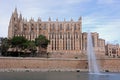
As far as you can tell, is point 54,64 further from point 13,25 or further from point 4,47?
point 13,25

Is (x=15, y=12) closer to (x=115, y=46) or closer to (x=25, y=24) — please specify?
(x=25, y=24)

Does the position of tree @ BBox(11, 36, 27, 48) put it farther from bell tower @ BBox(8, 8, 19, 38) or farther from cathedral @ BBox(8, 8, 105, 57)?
bell tower @ BBox(8, 8, 19, 38)

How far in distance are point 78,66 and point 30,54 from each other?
822 inches

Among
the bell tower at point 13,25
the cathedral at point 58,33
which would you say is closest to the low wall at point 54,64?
the cathedral at point 58,33

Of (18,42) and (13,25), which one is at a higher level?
(13,25)

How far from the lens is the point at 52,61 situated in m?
62.1

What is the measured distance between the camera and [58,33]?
10388 cm

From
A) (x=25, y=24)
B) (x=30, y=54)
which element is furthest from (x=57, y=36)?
(x=30, y=54)

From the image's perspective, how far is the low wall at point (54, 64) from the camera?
59875mm

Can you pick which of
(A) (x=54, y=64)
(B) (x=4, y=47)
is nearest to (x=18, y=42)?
(B) (x=4, y=47)

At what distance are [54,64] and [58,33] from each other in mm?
42510

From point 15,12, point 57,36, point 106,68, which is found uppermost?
point 15,12

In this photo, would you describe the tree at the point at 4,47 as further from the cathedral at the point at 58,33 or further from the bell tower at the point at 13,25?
the bell tower at the point at 13,25

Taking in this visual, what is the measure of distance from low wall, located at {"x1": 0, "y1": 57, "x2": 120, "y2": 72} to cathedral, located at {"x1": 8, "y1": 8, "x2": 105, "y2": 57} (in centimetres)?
3310
